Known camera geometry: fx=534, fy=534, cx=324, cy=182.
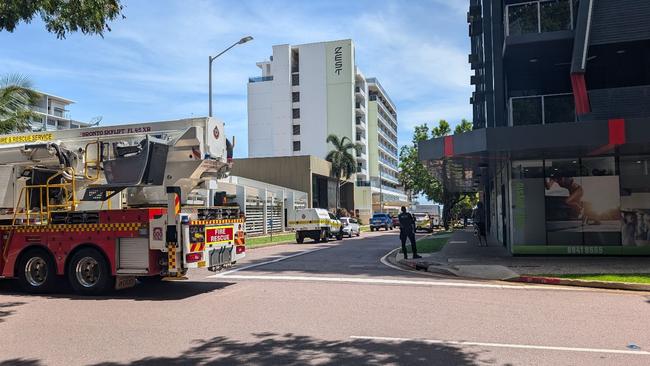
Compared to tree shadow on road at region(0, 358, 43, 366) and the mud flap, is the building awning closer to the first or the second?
the mud flap

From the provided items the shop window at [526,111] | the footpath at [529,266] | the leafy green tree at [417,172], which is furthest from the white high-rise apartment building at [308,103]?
the footpath at [529,266]

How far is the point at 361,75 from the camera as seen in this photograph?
9581cm

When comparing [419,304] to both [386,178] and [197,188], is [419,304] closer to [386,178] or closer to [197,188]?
[197,188]

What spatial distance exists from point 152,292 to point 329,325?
16.3 ft

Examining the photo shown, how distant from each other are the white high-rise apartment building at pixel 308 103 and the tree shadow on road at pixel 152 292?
73.5 m

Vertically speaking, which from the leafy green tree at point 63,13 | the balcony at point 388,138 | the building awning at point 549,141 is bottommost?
the building awning at point 549,141

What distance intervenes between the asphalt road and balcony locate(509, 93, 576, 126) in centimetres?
803

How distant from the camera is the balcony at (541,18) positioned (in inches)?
709

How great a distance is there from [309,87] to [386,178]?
108 ft

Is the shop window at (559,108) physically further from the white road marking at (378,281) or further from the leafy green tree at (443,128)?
the leafy green tree at (443,128)

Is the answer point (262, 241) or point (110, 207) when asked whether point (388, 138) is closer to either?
point (262, 241)

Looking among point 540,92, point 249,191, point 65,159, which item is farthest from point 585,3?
point 249,191

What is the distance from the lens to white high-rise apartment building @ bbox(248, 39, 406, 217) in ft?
288

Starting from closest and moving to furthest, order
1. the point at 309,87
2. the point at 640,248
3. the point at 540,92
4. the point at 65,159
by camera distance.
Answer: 1. the point at 65,159
2. the point at 640,248
3. the point at 540,92
4. the point at 309,87
